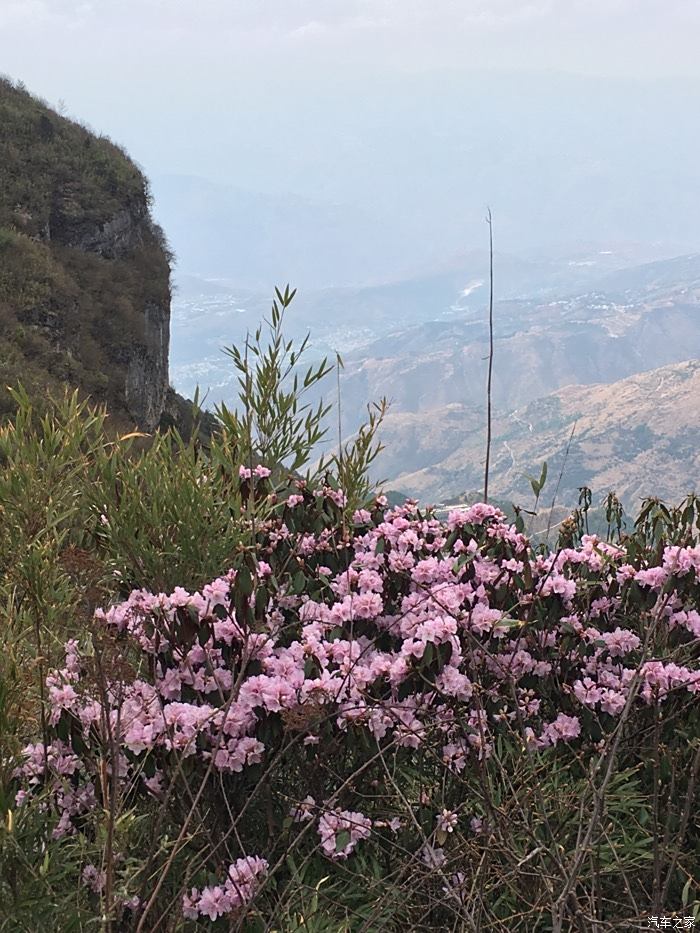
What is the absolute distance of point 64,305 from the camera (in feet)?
77.8

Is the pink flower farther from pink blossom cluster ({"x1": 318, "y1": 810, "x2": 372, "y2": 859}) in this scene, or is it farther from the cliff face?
the cliff face

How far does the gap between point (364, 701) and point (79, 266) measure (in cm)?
2742

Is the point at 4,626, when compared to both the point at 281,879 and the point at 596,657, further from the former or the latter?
the point at 596,657

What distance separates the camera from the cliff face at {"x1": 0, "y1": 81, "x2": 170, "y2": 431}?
2206cm

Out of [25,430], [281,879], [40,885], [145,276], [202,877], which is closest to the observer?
[40,885]

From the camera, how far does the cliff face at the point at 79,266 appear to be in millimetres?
22058

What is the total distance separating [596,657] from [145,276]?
29.8 m

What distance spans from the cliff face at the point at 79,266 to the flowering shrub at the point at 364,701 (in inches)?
664

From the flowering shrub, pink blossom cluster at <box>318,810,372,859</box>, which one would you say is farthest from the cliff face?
pink blossom cluster at <box>318,810,372,859</box>

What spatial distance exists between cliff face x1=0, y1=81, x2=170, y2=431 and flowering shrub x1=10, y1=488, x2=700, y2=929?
16.9 meters

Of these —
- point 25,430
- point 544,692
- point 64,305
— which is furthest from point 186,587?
point 64,305

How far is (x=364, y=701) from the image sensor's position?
2186 millimetres

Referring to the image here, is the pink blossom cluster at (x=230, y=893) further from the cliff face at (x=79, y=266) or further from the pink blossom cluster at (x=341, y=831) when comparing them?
the cliff face at (x=79, y=266)

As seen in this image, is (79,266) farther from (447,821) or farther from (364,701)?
(447,821)
